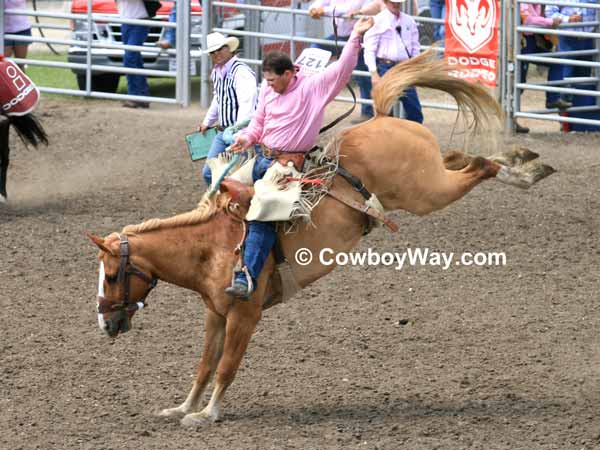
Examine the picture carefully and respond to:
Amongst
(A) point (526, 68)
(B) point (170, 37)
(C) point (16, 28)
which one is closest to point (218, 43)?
(A) point (526, 68)

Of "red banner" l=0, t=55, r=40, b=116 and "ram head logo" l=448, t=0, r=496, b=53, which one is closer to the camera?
"red banner" l=0, t=55, r=40, b=116

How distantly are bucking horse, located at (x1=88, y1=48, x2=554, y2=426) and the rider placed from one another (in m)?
0.14

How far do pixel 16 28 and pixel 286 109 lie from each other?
8.85 m

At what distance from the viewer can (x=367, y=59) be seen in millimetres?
10938

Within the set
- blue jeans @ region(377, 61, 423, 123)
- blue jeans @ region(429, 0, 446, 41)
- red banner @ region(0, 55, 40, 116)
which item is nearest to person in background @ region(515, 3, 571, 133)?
blue jeans @ region(429, 0, 446, 41)

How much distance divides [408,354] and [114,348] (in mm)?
1781

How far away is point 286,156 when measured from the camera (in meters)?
6.04

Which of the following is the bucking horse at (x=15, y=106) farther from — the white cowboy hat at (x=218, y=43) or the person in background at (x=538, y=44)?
the person in background at (x=538, y=44)

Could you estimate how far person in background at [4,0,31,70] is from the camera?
13.9 m

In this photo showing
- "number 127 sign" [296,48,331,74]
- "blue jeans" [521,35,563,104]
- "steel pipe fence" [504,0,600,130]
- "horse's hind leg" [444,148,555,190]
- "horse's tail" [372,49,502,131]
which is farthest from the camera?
"blue jeans" [521,35,563,104]

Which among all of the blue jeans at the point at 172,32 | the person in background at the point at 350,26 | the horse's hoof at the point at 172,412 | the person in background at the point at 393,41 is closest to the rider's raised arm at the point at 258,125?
the horse's hoof at the point at 172,412

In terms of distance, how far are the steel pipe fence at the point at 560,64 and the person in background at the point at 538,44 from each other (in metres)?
0.08

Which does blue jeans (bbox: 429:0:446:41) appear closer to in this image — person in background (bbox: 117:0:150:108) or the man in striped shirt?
person in background (bbox: 117:0:150:108)

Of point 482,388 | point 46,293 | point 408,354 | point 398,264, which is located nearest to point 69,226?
point 46,293
